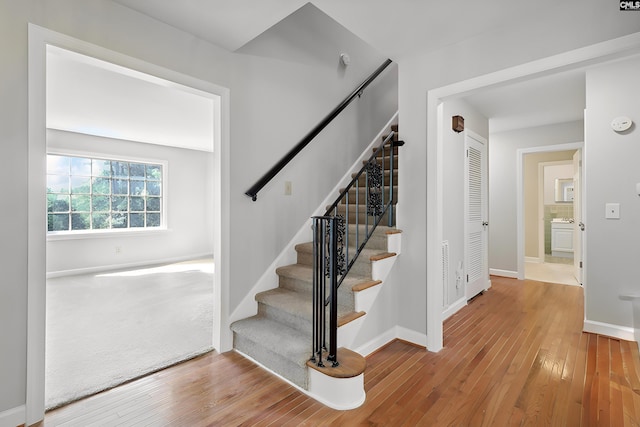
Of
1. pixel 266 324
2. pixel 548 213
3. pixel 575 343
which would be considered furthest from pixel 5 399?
pixel 548 213

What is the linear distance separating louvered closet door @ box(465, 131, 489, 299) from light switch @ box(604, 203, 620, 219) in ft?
4.23

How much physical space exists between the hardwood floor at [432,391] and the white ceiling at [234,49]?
204 cm

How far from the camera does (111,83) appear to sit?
3.15 metres

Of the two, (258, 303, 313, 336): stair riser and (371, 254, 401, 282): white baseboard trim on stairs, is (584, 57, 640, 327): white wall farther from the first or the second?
(258, 303, 313, 336): stair riser

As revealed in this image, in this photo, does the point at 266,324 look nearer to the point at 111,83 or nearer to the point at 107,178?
the point at 111,83

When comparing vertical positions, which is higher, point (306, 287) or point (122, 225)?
point (122, 225)

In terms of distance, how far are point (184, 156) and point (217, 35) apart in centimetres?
488

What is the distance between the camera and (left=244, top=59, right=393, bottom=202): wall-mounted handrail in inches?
104

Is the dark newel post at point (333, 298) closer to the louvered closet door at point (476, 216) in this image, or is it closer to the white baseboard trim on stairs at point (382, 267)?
the white baseboard trim on stairs at point (382, 267)

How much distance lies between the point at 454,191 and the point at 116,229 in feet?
19.2

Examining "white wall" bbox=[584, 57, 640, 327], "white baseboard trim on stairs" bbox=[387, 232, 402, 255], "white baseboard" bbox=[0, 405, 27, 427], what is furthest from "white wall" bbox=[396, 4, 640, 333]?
"white baseboard" bbox=[0, 405, 27, 427]

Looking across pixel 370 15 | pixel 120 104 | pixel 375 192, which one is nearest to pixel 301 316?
pixel 375 192

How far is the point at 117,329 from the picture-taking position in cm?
285

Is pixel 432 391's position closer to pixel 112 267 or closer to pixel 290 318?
pixel 290 318
